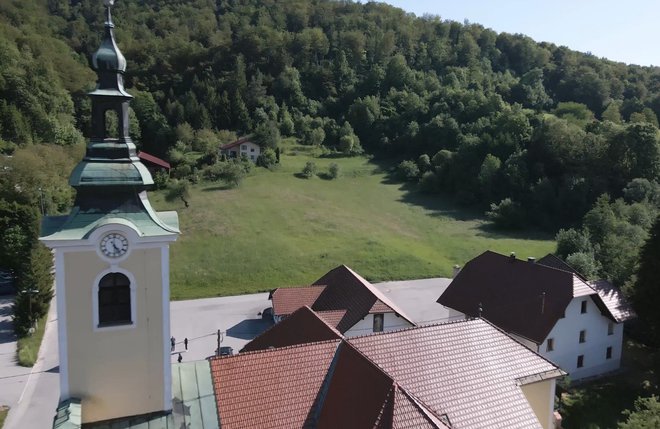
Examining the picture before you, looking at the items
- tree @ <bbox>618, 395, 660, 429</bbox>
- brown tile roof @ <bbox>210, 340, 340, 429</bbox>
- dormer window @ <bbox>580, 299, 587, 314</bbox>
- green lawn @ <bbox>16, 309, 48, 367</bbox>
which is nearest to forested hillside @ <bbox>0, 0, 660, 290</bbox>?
dormer window @ <bbox>580, 299, 587, 314</bbox>

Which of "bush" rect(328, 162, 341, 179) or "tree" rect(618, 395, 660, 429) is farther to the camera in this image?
"bush" rect(328, 162, 341, 179)

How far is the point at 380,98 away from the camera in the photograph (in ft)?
305

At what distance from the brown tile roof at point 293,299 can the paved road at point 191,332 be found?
2080 mm

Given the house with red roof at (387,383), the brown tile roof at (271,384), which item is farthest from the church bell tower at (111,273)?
the house with red roof at (387,383)

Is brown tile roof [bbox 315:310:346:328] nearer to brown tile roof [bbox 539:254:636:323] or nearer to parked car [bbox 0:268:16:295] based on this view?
brown tile roof [bbox 539:254:636:323]

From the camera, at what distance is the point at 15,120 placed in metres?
50.5

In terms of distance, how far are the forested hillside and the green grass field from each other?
6747 mm

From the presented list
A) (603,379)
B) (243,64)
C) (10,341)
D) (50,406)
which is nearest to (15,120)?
(10,341)

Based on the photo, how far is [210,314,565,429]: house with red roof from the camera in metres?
10.8

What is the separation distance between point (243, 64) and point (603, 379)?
280 feet

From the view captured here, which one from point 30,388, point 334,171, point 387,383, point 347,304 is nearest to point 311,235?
point 334,171

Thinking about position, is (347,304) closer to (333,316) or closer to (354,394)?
(333,316)

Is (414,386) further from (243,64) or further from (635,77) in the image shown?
(635,77)

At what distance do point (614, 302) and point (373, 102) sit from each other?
225 feet
